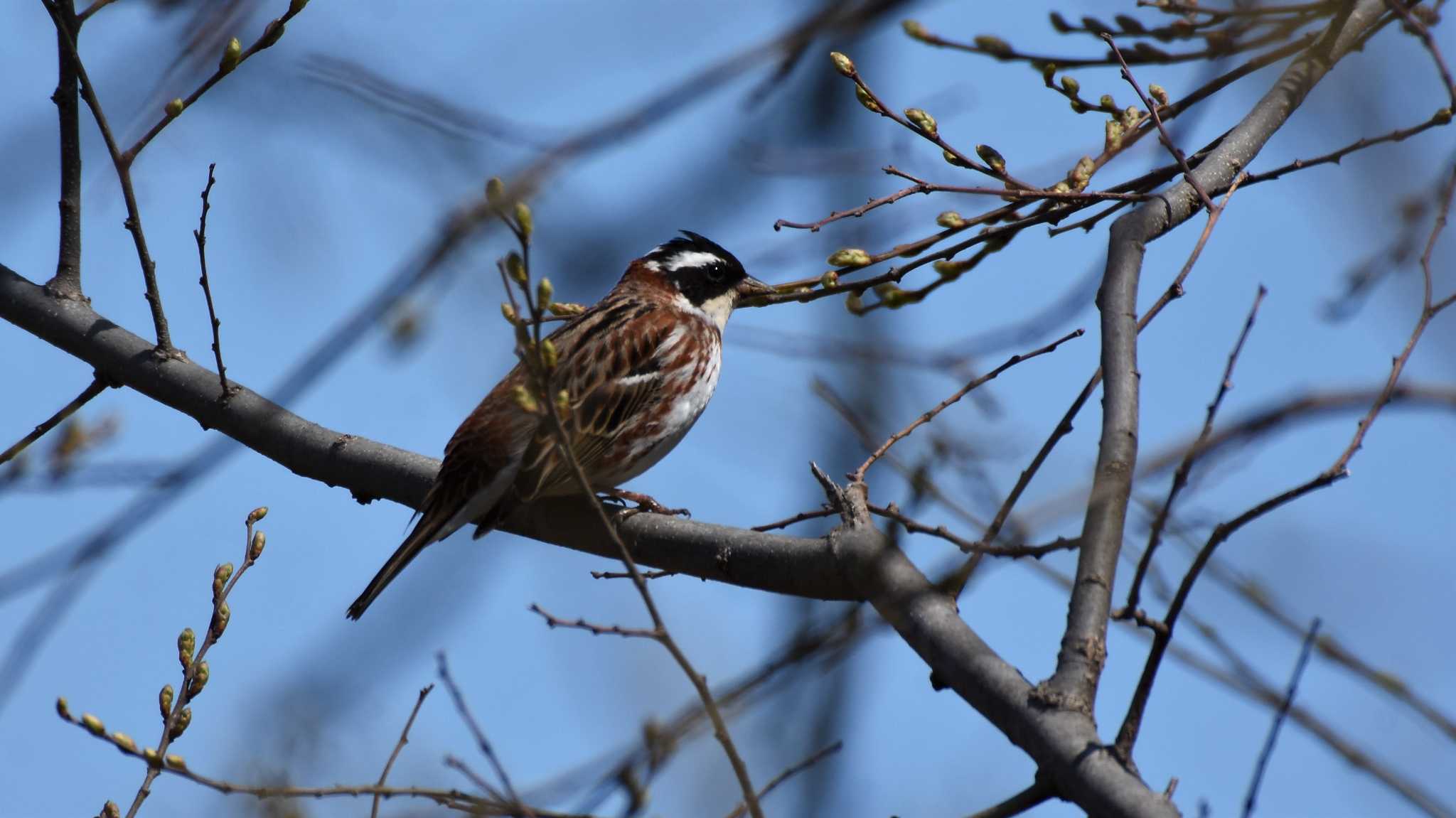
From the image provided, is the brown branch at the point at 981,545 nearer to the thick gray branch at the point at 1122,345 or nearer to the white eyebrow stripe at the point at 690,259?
the thick gray branch at the point at 1122,345

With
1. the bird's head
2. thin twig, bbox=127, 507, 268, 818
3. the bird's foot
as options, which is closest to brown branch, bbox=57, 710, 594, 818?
thin twig, bbox=127, 507, 268, 818

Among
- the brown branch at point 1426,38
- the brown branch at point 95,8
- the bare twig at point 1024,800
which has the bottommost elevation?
the bare twig at point 1024,800

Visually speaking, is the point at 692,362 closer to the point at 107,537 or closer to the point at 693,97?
the point at 107,537

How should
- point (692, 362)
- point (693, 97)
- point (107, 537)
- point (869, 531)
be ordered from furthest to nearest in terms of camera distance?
point (692, 362), point (107, 537), point (869, 531), point (693, 97)

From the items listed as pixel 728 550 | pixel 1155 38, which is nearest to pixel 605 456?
pixel 728 550

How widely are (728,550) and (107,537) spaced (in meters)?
2.43

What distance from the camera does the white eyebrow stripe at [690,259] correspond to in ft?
30.8

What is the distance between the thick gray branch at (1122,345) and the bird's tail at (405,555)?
3.58 m

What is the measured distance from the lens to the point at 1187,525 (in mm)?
4449

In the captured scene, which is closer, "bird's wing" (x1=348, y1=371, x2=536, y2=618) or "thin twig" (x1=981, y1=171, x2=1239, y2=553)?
"thin twig" (x1=981, y1=171, x2=1239, y2=553)

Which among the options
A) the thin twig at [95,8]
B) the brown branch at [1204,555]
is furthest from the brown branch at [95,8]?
the brown branch at [1204,555]

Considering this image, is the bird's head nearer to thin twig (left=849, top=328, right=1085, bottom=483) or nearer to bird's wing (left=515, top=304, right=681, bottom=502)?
bird's wing (left=515, top=304, right=681, bottom=502)

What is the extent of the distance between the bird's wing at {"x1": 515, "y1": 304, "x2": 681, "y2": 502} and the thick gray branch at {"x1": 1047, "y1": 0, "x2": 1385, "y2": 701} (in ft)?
11.2

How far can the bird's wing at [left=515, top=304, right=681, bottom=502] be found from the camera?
7.81 meters
